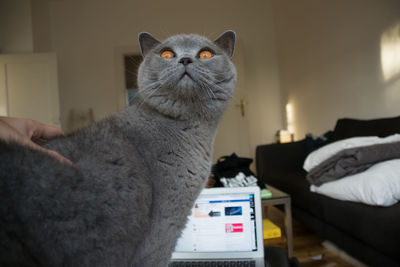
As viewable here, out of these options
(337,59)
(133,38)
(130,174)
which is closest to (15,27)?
(133,38)

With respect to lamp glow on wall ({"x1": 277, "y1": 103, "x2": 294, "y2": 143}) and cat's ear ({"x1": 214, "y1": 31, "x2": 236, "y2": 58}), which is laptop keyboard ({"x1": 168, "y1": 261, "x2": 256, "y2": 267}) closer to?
cat's ear ({"x1": 214, "y1": 31, "x2": 236, "y2": 58})

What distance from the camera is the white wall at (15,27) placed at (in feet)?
14.0

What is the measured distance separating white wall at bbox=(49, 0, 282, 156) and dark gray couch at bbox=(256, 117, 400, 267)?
2.03 metres

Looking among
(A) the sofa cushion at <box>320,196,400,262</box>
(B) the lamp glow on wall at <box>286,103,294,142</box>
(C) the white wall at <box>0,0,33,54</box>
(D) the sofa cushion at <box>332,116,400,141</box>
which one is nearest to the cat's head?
(A) the sofa cushion at <box>320,196,400,262</box>

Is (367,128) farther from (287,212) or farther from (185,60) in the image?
(185,60)

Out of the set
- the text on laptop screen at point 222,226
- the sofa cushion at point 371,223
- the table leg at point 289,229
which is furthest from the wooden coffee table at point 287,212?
the text on laptop screen at point 222,226

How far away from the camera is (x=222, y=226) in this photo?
4.15 ft

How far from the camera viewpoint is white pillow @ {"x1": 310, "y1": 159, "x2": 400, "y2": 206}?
1.49 metres

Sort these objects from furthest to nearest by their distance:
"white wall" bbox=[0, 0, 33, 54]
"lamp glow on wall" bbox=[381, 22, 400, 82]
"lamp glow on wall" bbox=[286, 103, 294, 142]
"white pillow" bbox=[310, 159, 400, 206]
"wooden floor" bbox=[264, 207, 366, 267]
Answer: "lamp glow on wall" bbox=[286, 103, 294, 142]
"white wall" bbox=[0, 0, 33, 54]
"lamp glow on wall" bbox=[381, 22, 400, 82]
"wooden floor" bbox=[264, 207, 366, 267]
"white pillow" bbox=[310, 159, 400, 206]

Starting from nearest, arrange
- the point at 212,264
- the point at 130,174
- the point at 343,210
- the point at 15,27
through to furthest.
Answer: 1. the point at 130,174
2. the point at 212,264
3. the point at 343,210
4. the point at 15,27

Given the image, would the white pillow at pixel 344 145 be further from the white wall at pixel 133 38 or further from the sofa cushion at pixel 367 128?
the white wall at pixel 133 38

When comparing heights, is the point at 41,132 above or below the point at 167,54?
below

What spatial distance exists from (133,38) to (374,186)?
4646mm

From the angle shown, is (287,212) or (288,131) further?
(288,131)
